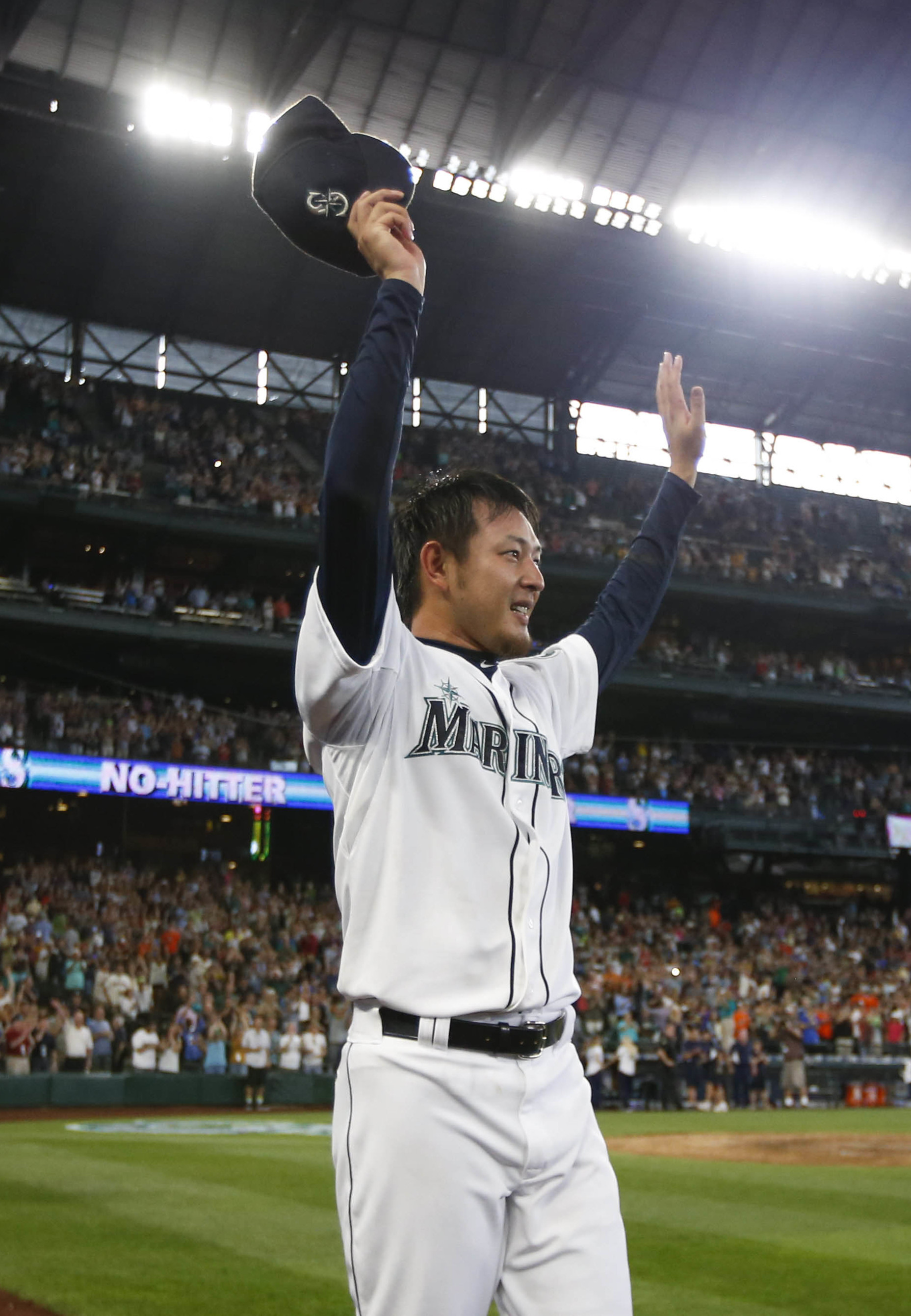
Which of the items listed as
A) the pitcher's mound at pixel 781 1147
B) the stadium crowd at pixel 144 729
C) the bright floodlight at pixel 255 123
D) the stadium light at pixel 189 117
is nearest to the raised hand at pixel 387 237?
the pitcher's mound at pixel 781 1147

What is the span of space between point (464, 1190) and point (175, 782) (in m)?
26.4

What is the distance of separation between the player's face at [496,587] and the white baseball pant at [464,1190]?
846 millimetres

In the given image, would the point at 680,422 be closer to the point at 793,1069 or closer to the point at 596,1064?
the point at 596,1064

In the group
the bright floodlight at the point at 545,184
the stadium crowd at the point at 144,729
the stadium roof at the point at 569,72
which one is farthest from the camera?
the bright floodlight at the point at 545,184

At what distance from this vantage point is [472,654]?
118 inches

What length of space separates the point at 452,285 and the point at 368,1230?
112ft

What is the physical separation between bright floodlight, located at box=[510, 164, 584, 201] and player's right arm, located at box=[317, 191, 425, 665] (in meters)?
34.6

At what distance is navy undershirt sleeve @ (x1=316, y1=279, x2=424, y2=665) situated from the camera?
241 centimetres

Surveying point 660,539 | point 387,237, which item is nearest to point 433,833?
point 387,237

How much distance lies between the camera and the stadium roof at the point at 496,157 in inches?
1195

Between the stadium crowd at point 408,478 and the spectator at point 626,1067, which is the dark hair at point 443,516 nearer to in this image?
the spectator at point 626,1067

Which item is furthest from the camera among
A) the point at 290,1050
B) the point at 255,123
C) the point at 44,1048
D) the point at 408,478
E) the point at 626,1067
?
Answer: the point at 408,478

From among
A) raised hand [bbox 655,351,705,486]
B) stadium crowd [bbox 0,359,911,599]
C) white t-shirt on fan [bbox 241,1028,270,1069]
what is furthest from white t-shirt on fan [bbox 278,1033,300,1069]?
raised hand [bbox 655,351,705,486]

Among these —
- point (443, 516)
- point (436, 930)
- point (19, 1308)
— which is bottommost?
point (19, 1308)
